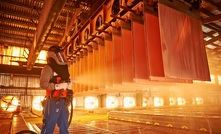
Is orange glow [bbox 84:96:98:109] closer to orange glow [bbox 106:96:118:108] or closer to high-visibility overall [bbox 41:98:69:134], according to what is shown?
orange glow [bbox 106:96:118:108]

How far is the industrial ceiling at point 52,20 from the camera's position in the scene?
5349 millimetres

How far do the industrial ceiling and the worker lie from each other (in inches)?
69.4

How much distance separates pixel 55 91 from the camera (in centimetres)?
304

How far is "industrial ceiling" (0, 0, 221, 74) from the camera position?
17.5ft

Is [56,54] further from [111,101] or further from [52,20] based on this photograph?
[111,101]

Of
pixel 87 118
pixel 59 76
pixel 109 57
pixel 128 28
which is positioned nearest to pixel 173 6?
pixel 128 28

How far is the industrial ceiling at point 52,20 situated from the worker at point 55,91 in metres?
1.76

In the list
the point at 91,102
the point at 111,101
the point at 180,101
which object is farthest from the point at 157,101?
the point at 91,102

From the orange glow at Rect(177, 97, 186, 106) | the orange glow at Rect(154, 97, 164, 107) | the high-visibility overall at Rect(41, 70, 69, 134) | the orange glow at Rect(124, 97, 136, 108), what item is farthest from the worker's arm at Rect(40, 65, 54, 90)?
the orange glow at Rect(177, 97, 186, 106)

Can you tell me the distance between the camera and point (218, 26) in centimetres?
806

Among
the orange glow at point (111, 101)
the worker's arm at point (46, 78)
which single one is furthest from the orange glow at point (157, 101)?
the worker's arm at point (46, 78)

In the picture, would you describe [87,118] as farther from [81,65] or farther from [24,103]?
[24,103]

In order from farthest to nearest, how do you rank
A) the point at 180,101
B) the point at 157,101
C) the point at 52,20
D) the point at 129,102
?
the point at 180,101
the point at 157,101
the point at 129,102
the point at 52,20

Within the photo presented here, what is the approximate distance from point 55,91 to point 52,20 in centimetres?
296
